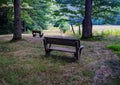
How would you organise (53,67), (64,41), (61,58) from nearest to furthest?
(53,67)
(64,41)
(61,58)

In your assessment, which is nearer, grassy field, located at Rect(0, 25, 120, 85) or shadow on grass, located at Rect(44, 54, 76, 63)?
grassy field, located at Rect(0, 25, 120, 85)

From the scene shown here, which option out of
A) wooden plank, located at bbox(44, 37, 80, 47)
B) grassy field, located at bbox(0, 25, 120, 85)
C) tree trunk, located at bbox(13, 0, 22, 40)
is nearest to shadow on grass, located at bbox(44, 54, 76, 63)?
grassy field, located at bbox(0, 25, 120, 85)

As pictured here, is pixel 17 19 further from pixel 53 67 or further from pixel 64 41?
pixel 53 67

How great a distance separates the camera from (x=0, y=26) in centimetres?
2128

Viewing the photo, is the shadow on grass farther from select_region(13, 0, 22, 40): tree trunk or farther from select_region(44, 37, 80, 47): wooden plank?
select_region(13, 0, 22, 40): tree trunk

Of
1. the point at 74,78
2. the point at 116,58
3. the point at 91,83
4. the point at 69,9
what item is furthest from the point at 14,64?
the point at 69,9


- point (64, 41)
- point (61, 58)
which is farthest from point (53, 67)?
point (64, 41)

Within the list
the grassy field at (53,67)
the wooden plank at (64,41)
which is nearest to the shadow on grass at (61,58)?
the grassy field at (53,67)

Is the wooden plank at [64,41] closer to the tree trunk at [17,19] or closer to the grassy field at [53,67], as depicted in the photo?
the grassy field at [53,67]

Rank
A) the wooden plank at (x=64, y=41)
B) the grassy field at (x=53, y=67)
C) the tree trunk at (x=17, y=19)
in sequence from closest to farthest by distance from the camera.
→ the grassy field at (x=53, y=67) < the wooden plank at (x=64, y=41) < the tree trunk at (x=17, y=19)

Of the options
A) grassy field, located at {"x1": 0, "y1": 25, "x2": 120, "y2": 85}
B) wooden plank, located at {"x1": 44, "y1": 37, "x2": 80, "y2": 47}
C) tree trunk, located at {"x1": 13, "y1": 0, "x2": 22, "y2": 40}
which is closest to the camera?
grassy field, located at {"x1": 0, "y1": 25, "x2": 120, "y2": 85}

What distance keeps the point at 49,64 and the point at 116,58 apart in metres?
2.65

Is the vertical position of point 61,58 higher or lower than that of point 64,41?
lower

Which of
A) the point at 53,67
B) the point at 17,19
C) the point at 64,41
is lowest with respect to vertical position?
the point at 53,67
